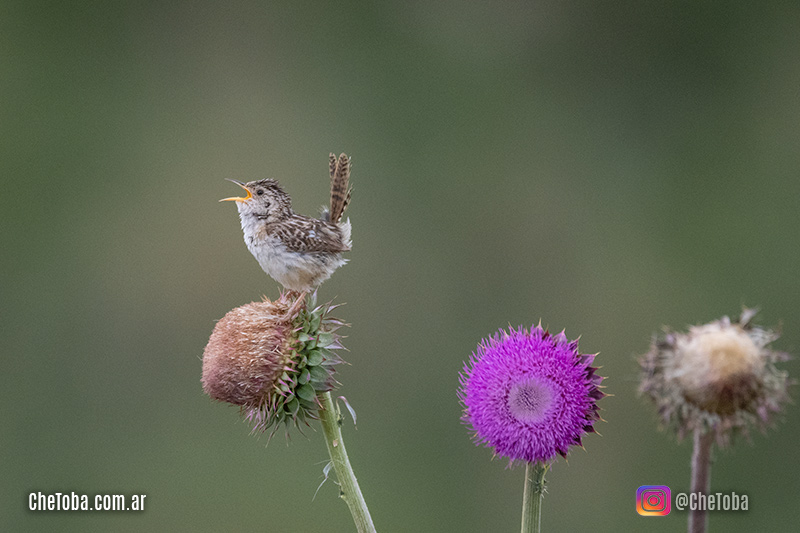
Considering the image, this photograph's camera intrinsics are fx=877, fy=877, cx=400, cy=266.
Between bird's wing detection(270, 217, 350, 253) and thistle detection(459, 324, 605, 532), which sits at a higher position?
bird's wing detection(270, 217, 350, 253)

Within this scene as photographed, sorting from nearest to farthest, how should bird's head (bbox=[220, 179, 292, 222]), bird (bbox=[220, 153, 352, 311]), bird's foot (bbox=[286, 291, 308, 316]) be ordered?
bird's foot (bbox=[286, 291, 308, 316]), bird (bbox=[220, 153, 352, 311]), bird's head (bbox=[220, 179, 292, 222])

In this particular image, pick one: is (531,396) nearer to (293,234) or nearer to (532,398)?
(532,398)

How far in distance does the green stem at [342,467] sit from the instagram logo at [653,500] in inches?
23.4

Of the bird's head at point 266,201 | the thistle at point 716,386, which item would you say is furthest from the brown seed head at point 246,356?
the thistle at point 716,386

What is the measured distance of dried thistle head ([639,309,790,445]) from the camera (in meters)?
1.41

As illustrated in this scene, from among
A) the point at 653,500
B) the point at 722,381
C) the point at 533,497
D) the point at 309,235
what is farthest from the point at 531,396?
the point at 309,235

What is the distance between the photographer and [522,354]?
1958 millimetres

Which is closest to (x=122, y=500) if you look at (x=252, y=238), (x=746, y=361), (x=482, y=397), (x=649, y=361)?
(x=252, y=238)

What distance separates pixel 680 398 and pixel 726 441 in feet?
0.33

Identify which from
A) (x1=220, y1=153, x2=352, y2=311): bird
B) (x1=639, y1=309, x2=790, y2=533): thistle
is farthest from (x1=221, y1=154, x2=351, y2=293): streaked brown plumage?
(x1=639, y1=309, x2=790, y2=533): thistle

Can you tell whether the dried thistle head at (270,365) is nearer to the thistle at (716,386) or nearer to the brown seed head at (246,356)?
the brown seed head at (246,356)

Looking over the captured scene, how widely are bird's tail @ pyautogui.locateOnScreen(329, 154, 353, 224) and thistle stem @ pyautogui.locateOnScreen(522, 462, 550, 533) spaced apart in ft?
3.69

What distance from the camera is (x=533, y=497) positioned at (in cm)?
182

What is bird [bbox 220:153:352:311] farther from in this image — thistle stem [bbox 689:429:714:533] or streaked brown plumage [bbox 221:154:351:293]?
thistle stem [bbox 689:429:714:533]
